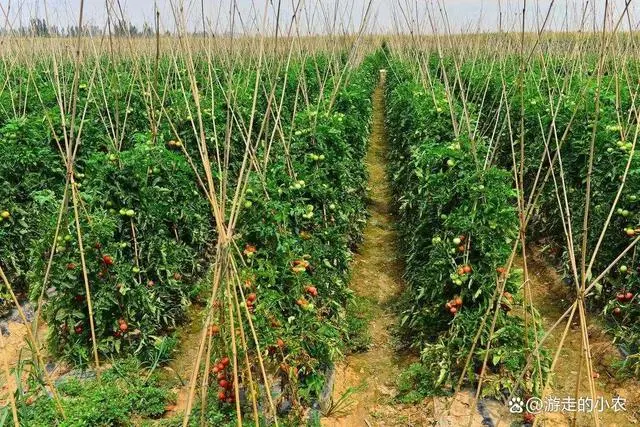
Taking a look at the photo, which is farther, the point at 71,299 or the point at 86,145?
the point at 86,145

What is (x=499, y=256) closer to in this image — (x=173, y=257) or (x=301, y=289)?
(x=301, y=289)

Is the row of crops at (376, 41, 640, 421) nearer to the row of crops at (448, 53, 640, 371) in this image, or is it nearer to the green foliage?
the row of crops at (448, 53, 640, 371)

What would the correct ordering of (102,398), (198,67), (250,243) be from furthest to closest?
(198,67) < (250,243) < (102,398)

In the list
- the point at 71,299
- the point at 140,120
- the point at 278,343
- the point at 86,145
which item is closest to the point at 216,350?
the point at 278,343

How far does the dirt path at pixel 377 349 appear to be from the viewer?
133 inches

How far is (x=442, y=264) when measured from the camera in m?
3.71

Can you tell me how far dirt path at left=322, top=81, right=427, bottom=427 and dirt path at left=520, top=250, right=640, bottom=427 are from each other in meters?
1.03

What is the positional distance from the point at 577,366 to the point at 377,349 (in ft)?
4.86

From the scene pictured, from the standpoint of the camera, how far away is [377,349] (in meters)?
4.12

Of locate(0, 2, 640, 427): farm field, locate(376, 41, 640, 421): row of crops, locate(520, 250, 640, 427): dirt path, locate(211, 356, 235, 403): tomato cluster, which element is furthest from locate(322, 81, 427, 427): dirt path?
locate(520, 250, 640, 427): dirt path

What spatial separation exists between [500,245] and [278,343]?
5.85 feet

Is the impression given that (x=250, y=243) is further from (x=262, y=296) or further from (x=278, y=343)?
(x=278, y=343)

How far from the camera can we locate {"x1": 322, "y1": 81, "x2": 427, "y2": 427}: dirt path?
11.0ft

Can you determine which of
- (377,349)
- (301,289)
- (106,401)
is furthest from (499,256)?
(106,401)
